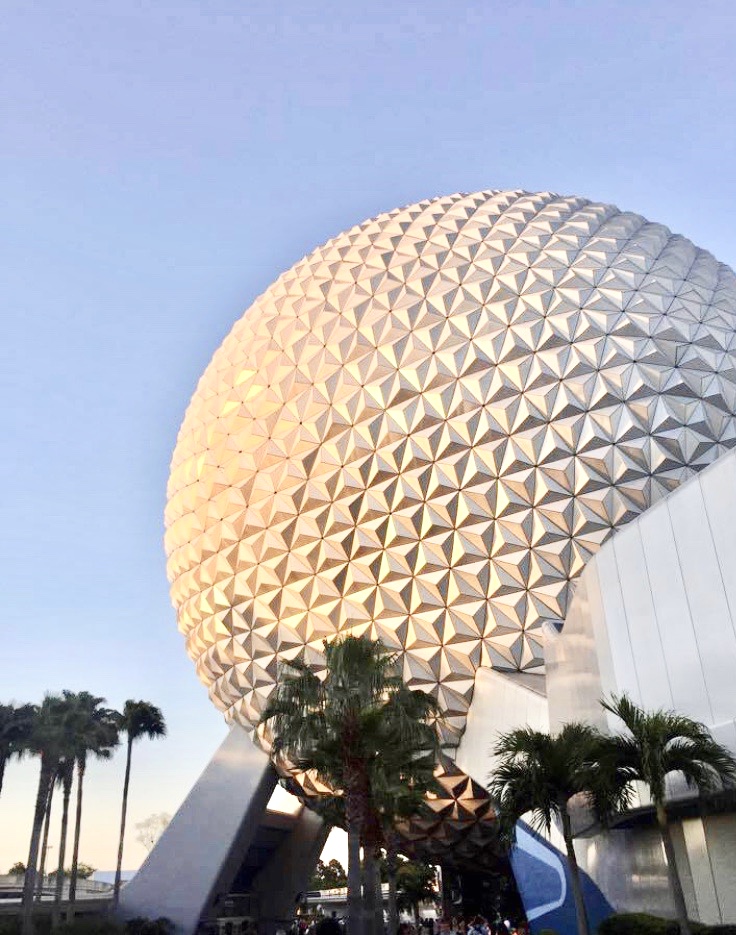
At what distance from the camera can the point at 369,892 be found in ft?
43.5

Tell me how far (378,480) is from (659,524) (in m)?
8.49

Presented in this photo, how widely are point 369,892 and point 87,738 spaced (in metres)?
15.4

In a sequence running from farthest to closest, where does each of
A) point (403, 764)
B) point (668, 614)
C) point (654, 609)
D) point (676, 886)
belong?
point (403, 764)
point (654, 609)
point (668, 614)
point (676, 886)

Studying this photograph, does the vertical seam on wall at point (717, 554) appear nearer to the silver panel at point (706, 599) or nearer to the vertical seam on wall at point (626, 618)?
the silver panel at point (706, 599)

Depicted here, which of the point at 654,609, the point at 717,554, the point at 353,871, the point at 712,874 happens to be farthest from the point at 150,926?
the point at 717,554

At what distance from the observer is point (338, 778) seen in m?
13.6

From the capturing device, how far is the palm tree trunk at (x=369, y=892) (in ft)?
41.7

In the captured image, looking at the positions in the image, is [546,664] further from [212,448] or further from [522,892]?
[212,448]

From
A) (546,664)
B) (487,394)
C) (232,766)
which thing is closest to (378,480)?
(487,394)

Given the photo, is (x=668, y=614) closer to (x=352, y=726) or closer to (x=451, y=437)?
(x=352, y=726)

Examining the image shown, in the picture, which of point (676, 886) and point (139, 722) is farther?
point (139, 722)

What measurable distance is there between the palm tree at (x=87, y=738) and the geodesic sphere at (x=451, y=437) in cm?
443

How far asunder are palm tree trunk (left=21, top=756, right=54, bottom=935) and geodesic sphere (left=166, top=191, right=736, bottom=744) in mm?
5585

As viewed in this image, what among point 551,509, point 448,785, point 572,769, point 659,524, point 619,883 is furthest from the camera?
point 448,785
